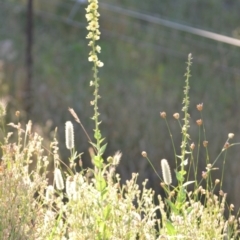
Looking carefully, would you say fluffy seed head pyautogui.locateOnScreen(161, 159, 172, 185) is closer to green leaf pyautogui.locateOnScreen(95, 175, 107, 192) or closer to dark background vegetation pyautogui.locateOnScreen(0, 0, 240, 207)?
green leaf pyautogui.locateOnScreen(95, 175, 107, 192)

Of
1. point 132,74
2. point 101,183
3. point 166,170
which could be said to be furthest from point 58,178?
point 132,74

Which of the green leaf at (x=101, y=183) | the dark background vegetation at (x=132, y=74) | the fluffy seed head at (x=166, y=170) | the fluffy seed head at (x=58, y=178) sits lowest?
the dark background vegetation at (x=132, y=74)

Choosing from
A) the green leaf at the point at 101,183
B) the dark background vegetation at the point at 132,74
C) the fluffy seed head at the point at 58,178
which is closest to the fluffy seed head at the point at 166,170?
the green leaf at the point at 101,183

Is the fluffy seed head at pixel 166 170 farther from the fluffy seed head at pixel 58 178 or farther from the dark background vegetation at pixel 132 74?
the dark background vegetation at pixel 132 74

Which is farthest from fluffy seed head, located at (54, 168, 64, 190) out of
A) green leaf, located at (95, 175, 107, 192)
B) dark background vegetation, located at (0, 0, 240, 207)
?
dark background vegetation, located at (0, 0, 240, 207)

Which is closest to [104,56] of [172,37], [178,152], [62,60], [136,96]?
[62,60]

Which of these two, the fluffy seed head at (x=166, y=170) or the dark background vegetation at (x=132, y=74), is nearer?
the fluffy seed head at (x=166, y=170)

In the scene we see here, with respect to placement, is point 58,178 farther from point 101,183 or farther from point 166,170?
point 166,170

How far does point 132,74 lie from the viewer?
29.8 feet

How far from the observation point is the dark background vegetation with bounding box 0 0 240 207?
6.96 m

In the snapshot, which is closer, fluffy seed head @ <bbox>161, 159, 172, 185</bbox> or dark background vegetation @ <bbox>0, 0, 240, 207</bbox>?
fluffy seed head @ <bbox>161, 159, 172, 185</bbox>

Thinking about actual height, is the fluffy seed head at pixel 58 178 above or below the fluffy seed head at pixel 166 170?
below

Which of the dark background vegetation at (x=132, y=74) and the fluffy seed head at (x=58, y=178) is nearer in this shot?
the fluffy seed head at (x=58, y=178)

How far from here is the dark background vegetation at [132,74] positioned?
696 centimetres
